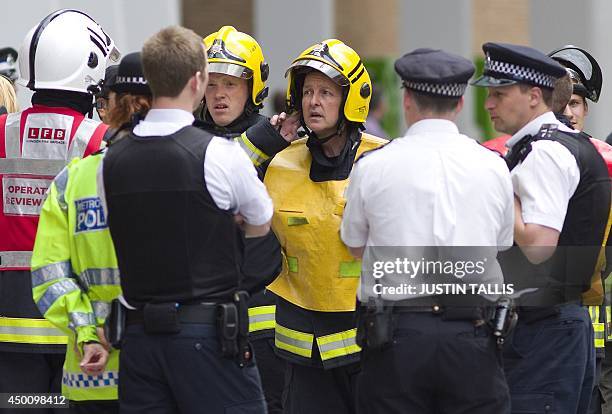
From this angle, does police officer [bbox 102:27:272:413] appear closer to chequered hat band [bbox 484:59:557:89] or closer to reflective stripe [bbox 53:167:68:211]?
reflective stripe [bbox 53:167:68:211]

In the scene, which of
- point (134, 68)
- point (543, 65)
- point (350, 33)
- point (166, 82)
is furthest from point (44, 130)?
point (350, 33)

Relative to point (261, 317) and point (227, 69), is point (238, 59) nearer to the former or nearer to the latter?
point (227, 69)

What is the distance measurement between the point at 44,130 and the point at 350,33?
1818cm

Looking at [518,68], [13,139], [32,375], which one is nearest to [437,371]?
[518,68]

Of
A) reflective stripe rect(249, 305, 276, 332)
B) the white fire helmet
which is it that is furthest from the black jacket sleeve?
reflective stripe rect(249, 305, 276, 332)

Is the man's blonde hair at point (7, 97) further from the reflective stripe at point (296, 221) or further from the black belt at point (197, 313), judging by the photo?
the black belt at point (197, 313)

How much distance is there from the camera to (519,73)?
17.5ft

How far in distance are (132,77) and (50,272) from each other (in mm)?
816

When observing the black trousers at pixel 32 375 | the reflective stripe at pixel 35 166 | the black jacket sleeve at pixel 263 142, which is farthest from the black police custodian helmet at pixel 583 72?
the black trousers at pixel 32 375

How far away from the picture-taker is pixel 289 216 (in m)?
5.98

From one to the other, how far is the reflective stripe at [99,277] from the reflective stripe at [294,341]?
131 cm

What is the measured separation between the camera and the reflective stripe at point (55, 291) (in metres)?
4.77

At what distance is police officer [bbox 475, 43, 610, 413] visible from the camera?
5.30 meters

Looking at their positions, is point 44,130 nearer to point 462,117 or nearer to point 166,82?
point 166,82
